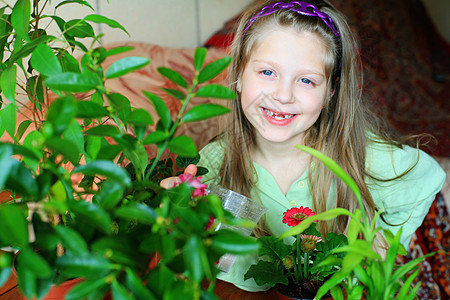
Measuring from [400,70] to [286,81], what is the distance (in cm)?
191

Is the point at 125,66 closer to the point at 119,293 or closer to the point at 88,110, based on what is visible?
the point at 88,110

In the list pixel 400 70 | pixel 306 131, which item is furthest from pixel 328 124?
pixel 400 70

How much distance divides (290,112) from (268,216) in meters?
0.30

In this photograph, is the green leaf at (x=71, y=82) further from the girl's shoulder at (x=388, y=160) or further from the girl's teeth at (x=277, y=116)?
the girl's shoulder at (x=388, y=160)

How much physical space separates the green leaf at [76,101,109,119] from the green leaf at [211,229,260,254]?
0.19 metres

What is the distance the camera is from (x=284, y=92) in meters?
1.02

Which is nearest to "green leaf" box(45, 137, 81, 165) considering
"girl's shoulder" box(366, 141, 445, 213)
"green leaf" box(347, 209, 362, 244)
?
"green leaf" box(347, 209, 362, 244)

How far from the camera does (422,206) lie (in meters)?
1.24

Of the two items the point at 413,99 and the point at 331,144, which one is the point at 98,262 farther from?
the point at 413,99

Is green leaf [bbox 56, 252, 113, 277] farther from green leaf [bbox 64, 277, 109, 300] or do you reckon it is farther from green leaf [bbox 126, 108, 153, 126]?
green leaf [bbox 126, 108, 153, 126]

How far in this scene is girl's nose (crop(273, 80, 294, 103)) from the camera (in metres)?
1.02

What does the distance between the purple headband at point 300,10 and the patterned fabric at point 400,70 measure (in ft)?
3.32

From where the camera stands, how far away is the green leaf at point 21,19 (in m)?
0.58

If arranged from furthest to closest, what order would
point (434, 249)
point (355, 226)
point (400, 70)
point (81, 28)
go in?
point (400, 70)
point (434, 249)
point (81, 28)
point (355, 226)
